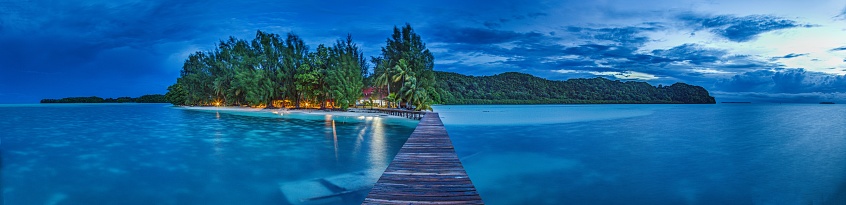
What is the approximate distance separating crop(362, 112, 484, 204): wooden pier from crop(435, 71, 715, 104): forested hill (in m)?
82.7

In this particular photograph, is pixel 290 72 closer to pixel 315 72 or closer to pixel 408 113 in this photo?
pixel 315 72

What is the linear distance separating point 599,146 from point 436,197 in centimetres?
1424

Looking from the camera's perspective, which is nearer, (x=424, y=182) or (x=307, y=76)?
(x=424, y=182)

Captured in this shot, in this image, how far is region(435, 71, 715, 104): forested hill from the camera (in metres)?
105

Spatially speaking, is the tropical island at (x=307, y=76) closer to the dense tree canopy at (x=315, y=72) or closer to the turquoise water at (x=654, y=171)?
the dense tree canopy at (x=315, y=72)

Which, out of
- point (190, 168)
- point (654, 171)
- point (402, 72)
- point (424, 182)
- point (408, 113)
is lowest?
point (654, 171)

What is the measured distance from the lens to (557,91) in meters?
127

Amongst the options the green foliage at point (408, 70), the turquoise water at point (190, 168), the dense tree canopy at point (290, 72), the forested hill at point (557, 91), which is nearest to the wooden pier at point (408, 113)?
the green foliage at point (408, 70)

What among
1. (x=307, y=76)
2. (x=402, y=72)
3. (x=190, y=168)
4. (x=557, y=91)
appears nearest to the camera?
(x=190, y=168)

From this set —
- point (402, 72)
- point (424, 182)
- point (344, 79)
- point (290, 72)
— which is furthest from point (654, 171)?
point (290, 72)

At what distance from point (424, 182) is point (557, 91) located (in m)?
128

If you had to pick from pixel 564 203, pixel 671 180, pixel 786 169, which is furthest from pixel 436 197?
pixel 786 169

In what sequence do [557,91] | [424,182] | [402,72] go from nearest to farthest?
[424,182]
[402,72]
[557,91]

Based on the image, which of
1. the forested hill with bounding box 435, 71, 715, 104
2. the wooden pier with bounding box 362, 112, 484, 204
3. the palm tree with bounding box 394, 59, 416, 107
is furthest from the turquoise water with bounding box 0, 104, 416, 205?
the forested hill with bounding box 435, 71, 715, 104
